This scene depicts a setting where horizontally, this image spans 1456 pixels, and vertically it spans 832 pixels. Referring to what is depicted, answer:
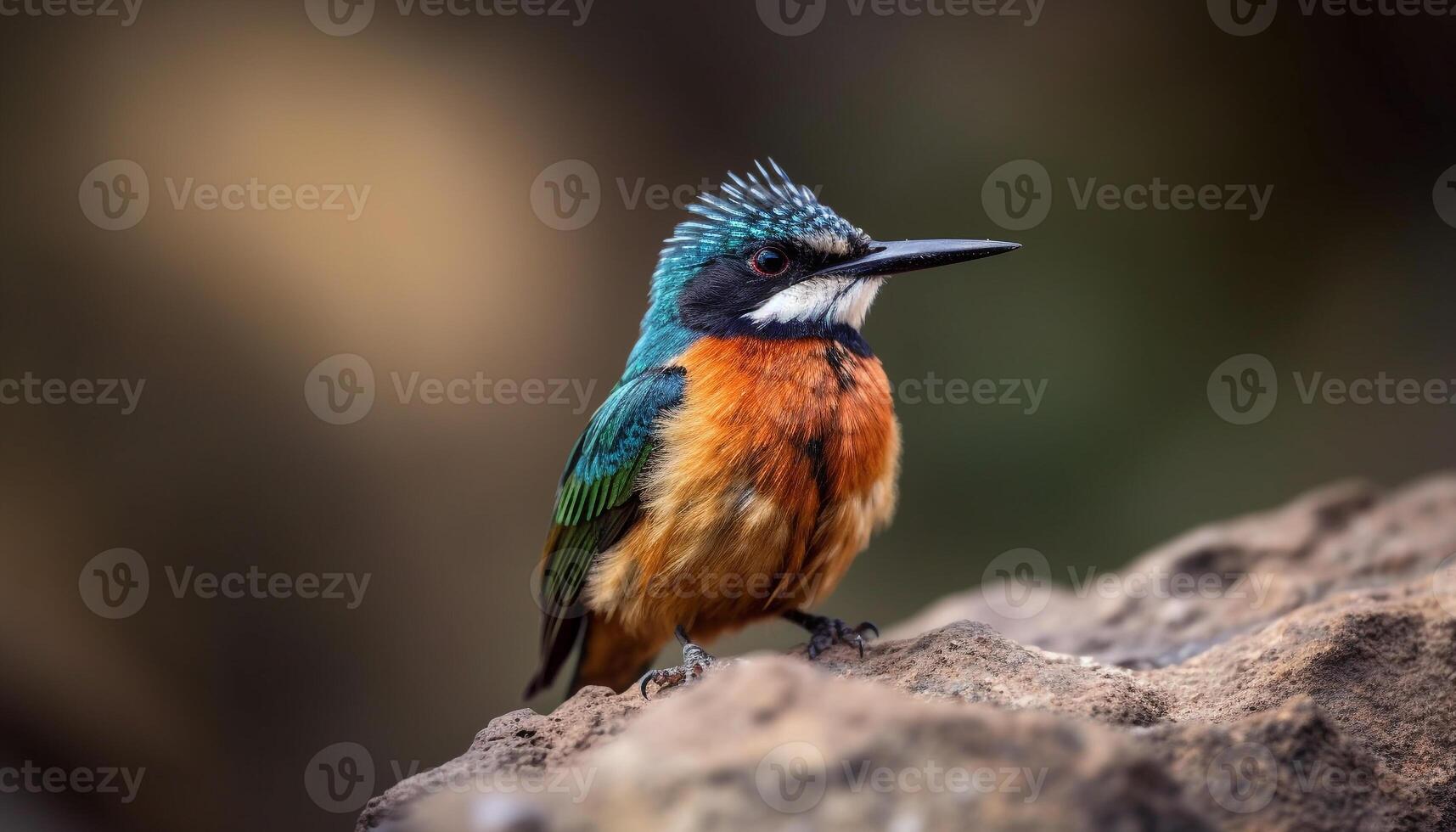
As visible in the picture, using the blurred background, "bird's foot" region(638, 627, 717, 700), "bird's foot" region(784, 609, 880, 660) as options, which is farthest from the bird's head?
the blurred background

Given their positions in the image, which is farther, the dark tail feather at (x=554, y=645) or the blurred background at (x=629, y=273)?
→ the blurred background at (x=629, y=273)

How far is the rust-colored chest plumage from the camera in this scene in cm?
488

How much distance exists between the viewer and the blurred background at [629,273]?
9102 millimetres

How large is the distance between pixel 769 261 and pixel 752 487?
1314 mm

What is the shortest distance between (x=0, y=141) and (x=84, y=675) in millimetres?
4295

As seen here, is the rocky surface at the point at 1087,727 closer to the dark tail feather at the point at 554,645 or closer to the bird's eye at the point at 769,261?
the dark tail feather at the point at 554,645

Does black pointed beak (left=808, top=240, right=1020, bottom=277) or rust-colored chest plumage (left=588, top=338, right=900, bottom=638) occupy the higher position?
black pointed beak (left=808, top=240, right=1020, bottom=277)

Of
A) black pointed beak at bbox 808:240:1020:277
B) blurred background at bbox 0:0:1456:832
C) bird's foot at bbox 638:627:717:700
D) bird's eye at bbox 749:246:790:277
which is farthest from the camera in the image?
blurred background at bbox 0:0:1456:832

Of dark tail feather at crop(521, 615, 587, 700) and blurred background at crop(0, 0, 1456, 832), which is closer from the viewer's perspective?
dark tail feather at crop(521, 615, 587, 700)

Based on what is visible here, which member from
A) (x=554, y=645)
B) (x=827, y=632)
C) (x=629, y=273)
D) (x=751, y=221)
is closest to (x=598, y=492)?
(x=554, y=645)

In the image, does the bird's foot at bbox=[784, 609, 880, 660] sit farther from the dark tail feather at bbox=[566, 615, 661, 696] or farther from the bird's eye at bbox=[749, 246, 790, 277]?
the bird's eye at bbox=[749, 246, 790, 277]

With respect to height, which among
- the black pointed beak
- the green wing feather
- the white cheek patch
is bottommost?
the green wing feather

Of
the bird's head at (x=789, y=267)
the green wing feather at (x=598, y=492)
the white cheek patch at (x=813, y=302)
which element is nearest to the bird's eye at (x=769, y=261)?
the bird's head at (x=789, y=267)

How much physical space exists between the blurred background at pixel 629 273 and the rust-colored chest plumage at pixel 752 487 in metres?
4.98
